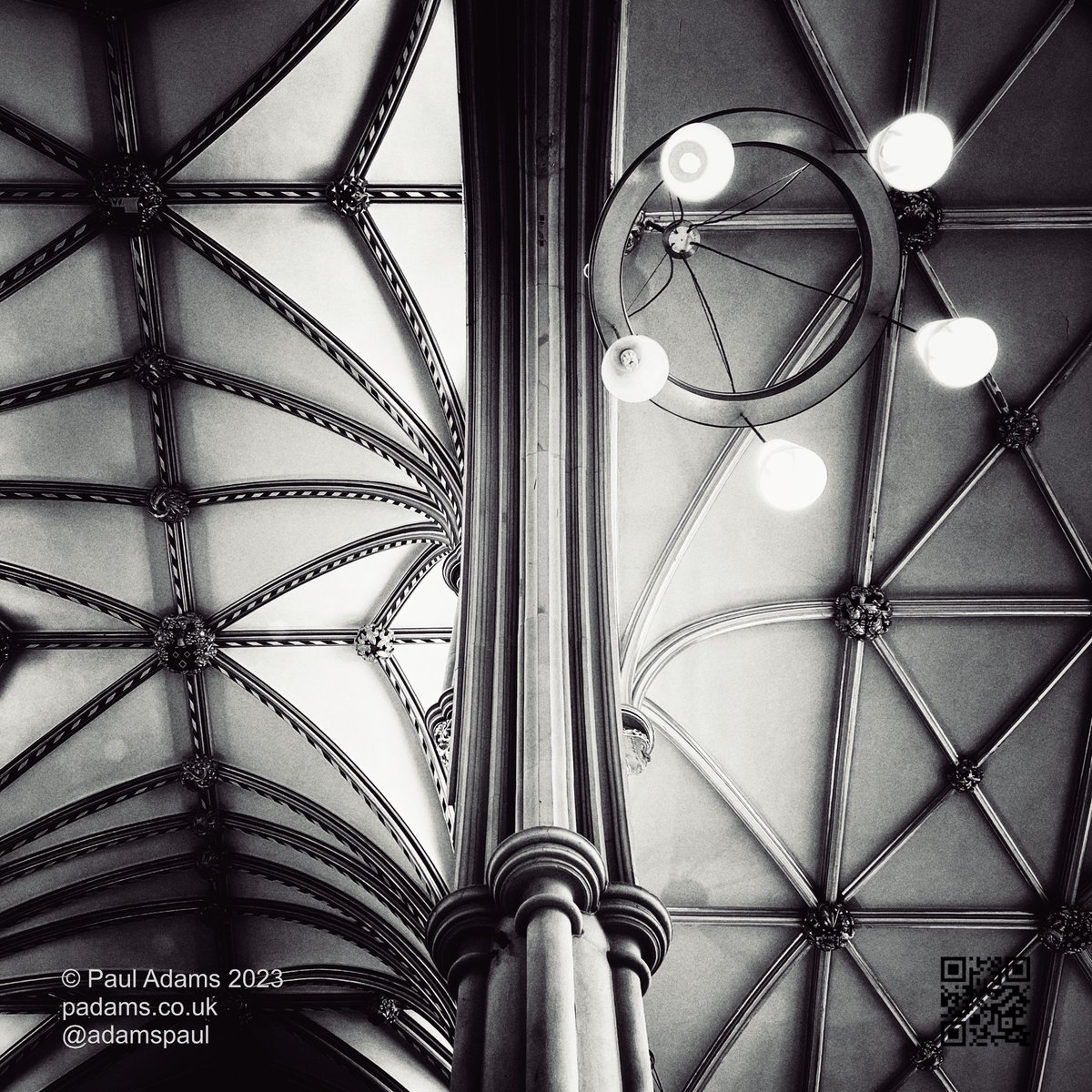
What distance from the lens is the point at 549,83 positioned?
317 inches

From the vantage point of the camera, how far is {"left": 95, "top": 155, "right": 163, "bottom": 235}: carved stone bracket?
1016cm

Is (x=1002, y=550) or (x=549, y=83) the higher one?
(x=549, y=83)

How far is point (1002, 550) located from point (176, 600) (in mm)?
8900

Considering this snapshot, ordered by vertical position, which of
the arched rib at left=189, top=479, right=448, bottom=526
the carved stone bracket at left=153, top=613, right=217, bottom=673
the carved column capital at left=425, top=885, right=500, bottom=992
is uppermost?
the arched rib at left=189, top=479, right=448, bottom=526

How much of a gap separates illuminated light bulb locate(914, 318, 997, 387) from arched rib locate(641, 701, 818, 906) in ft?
18.5

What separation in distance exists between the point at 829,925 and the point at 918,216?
7.08 m

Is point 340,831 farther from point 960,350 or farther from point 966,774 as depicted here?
point 960,350

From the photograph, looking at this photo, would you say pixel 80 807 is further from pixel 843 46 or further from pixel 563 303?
pixel 843 46

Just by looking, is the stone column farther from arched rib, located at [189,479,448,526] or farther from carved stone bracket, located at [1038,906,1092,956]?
carved stone bracket, located at [1038,906,1092,956]

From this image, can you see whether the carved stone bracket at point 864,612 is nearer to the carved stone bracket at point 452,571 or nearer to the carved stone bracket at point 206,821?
the carved stone bracket at point 452,571

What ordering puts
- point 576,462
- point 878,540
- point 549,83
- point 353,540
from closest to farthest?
1. point 576,462
2. point 549,83
3. point 878,540
4. point 353,540

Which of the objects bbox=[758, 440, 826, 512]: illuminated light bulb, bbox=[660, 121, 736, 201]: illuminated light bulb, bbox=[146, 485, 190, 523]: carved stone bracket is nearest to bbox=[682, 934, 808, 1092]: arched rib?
bbox=[758, 440, 826, 512]: illuminated light bulb

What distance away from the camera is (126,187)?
33.4ft

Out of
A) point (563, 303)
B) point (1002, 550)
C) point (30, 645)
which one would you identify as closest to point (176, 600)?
point (30, 645)
